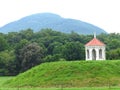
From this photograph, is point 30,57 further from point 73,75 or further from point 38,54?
point 73,75

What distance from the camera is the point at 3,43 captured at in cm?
12281

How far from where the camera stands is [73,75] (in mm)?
57625

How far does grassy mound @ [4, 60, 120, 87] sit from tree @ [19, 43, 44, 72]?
38.3 meters

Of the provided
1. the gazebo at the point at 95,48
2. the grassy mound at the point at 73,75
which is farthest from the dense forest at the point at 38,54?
the grassy mound at the point at 73,75

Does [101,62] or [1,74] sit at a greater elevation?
[101,62]

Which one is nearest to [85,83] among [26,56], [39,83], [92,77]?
[92,77]

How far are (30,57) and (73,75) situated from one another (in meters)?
46.0

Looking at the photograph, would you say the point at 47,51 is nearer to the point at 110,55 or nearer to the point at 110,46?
the point at 110,46

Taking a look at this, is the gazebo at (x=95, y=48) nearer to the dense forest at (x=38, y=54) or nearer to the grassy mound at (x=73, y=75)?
the grassy mound at (x=73, y=75)

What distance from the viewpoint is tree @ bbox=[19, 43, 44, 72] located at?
10268cm

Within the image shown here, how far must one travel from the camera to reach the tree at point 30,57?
4042 inches

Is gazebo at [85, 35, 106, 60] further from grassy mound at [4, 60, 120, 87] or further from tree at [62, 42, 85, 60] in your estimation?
tree at [62, 42, 85, 60]

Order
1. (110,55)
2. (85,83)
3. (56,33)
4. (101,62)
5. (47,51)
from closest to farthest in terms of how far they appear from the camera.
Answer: (85,83) < (101,62) < (110,55) < (47,51) < (56,33)

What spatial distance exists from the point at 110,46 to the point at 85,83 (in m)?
67.5
